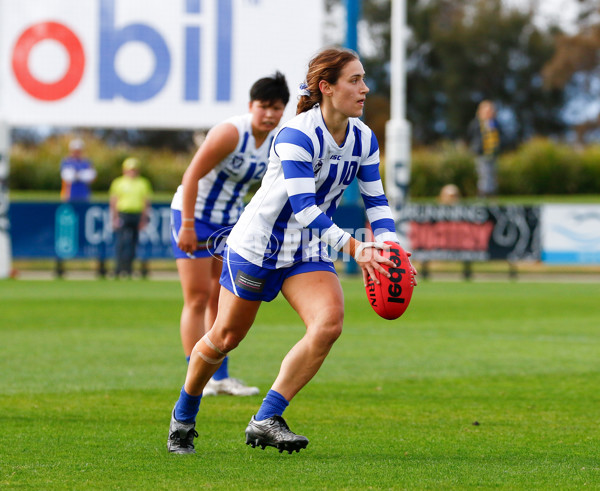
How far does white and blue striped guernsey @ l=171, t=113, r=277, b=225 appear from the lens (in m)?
7.60

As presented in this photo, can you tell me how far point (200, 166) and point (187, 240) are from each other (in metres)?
0.50

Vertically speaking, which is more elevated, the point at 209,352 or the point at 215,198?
the point at 215,198

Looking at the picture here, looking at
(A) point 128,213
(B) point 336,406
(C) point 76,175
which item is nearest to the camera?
(B) point 336,406

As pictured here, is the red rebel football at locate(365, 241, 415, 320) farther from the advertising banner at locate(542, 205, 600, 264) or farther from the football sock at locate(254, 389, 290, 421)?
the advertising banner at locate(542, 205, 600, 264)

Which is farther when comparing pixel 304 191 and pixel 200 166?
pixel 200 166

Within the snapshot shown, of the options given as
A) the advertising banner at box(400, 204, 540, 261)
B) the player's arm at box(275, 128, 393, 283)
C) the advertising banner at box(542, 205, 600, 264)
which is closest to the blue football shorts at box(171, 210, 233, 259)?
the player's arm at box(275, 128, 393, 283)

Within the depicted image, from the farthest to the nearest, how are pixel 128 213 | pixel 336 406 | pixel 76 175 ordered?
pixel 76 175
pixel 128 213
pixel 336 406

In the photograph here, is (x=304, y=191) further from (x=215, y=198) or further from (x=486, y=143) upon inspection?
(x=486, y=143)

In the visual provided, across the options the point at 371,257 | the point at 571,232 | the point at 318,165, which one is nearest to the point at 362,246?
the point at 371,257

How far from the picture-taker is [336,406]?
7188 mm

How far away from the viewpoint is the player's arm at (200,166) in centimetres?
741

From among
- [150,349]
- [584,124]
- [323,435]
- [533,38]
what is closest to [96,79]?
[150,349]

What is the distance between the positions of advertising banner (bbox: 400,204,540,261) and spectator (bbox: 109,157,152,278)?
205 inches

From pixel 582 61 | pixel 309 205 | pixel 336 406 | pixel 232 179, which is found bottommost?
pixel 336 406
